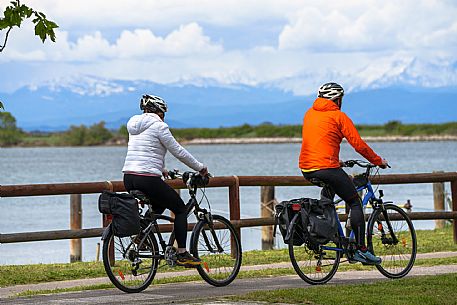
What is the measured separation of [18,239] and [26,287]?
85 cm

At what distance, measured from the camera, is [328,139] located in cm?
1104

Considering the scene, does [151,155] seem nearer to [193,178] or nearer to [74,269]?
[193,178]

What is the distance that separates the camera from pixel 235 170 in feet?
225

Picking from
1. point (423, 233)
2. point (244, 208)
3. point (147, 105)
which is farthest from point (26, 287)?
point (244, 208)

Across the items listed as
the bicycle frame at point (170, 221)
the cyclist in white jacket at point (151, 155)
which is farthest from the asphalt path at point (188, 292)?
the cyclist in white jacket at point (151, 155)

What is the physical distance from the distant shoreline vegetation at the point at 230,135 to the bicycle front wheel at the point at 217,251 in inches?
4951

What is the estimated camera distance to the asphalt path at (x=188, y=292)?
1009 cm

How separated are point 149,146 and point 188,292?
1428 millimetres

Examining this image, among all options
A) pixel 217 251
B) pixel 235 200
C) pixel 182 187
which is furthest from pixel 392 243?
pixel 182 187

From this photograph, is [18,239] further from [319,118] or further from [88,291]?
[319,118]

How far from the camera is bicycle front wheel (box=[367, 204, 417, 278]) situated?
11.8 meters

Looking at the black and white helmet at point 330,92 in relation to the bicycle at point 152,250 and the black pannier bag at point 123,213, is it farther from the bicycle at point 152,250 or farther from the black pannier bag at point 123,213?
the black pannier bag at point 123,213

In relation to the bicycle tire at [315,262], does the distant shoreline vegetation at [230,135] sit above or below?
above

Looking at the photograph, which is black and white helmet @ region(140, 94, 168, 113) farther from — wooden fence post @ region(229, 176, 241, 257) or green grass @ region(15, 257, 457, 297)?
wooden fence post @ region(229, 176, 241, 257)
